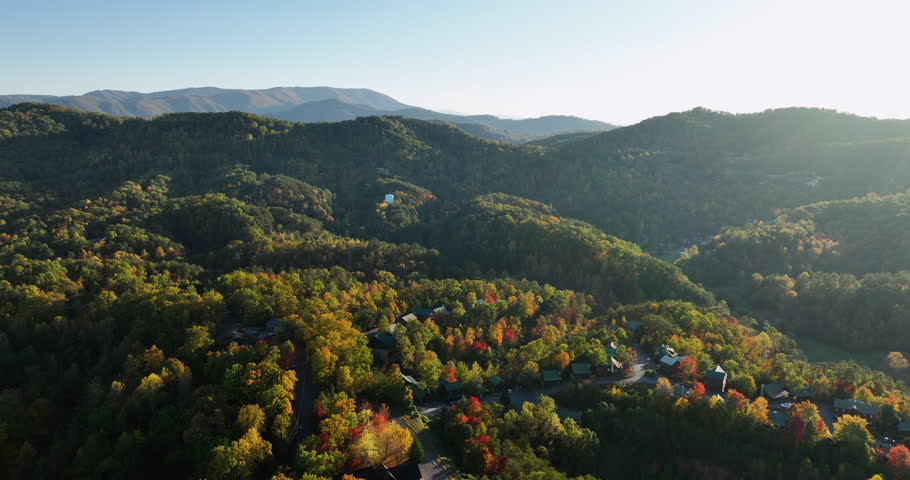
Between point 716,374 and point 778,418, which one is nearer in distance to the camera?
point 778,418

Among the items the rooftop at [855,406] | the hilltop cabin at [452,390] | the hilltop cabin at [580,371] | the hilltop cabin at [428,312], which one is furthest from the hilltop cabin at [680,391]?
the hilltop cabin at [428,312]

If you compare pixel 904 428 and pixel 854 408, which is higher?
pixel 904 428

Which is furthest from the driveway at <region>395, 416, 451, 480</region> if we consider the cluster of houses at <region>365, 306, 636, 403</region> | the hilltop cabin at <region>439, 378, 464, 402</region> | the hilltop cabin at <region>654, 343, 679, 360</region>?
the hilltop cabin at <region>654, 343, 679, 360</region>

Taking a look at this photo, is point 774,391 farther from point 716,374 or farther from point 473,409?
point 473,409

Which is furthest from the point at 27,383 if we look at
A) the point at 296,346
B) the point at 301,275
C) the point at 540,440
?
the point at 540,440

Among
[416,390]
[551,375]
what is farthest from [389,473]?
[551,375]

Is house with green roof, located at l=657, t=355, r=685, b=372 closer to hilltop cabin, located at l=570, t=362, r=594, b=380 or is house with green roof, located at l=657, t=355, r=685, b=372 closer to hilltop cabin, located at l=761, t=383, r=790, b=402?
hilltop cabin, located at l=761, t=383, r=790, b=402
